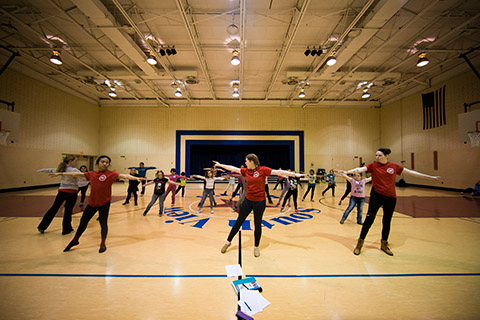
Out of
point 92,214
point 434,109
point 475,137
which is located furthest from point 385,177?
point 434,109

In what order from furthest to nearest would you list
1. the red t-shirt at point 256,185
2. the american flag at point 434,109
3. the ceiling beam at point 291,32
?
the american flag at point 434,109 < the ceiling beam at point 291,32 < the red t-shirt at point 256,185

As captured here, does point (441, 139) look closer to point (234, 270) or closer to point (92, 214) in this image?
point (234, 270)

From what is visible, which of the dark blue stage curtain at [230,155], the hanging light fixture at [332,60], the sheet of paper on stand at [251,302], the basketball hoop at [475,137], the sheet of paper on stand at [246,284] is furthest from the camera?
the dark blue stage curtain at [230,155]

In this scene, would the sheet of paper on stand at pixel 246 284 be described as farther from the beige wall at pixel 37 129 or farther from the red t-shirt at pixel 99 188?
the beige wall at pixel 37 129

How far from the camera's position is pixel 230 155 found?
961 inches

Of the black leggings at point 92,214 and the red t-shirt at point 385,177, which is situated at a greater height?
the red t-shirt at point 385,177

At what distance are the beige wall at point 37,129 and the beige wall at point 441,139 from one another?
1265 inches

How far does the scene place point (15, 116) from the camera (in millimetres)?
11594

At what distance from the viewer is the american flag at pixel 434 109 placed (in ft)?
49.3

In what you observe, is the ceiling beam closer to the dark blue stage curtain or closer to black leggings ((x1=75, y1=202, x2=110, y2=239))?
black leggings ((x1=75, y1=202, x2=110, y2=239))

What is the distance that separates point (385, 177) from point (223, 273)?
3890 mm

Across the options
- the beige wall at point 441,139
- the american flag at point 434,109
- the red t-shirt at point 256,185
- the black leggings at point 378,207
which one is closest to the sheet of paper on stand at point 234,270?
the red t-shirt at point 256,185

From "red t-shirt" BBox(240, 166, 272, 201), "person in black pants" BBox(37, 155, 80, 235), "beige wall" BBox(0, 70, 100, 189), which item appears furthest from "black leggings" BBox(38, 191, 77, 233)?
"beige wall" BBox(0, 70, 100, 189)

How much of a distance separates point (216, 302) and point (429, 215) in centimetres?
927
